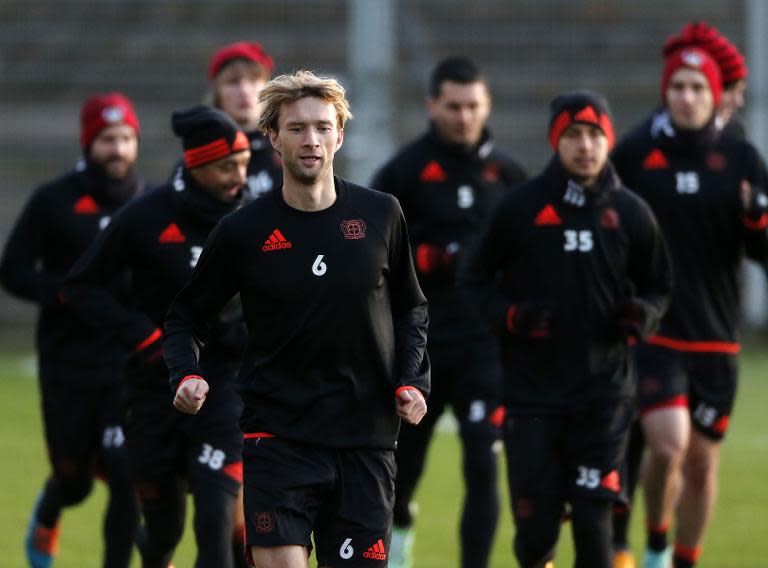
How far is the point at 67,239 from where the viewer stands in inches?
353

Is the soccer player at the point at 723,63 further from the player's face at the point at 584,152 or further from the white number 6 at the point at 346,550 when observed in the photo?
the white number 6 at the point at 346,550

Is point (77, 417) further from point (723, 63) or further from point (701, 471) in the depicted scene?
point (723, 63)

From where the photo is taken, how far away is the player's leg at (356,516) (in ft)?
19.0

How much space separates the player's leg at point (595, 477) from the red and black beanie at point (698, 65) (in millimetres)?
2188

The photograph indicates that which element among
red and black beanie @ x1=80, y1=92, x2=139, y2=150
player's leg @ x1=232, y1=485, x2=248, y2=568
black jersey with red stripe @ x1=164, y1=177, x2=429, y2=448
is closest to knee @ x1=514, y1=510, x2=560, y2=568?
player's leg @ x1=232, y1=485, x2=248, y2=568

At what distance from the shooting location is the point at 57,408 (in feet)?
29.2

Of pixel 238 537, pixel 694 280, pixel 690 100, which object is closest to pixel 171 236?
pixel 238 537

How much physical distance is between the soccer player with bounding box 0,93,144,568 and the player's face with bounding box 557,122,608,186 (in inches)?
100

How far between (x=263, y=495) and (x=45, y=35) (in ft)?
57.6

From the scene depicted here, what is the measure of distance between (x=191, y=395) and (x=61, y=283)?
3.15 metres

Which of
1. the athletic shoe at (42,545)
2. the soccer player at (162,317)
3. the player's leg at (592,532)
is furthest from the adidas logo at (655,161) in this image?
the athletic shoe at (42,545)

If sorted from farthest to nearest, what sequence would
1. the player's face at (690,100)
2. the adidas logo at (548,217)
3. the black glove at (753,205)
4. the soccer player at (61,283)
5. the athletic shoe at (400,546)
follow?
the athletic shoe at (400,546) → the soccer player at (61,283) → the player's face at (690,100) → the black glove at (753,205) → the adidas logo at (548,217)

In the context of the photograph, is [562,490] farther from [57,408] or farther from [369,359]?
[57,408]

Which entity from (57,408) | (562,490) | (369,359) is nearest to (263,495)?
(369,359)
